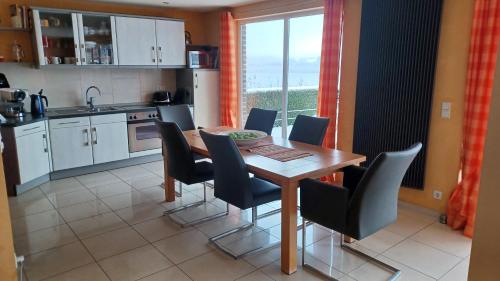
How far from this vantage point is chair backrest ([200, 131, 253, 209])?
2.55 metres

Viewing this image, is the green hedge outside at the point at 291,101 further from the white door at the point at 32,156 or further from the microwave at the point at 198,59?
the white door at the point at 32,156

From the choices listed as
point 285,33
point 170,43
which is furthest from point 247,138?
point 170,43

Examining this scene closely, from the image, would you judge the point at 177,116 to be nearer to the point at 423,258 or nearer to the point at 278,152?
the point at 278,152

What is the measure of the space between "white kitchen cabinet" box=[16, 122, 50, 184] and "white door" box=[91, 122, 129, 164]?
61cm

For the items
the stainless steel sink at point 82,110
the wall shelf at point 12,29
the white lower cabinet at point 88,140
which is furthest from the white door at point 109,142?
the wall shelf at point 12,29

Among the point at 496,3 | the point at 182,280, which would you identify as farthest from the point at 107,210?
the point at 496,3

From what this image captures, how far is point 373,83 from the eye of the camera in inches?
143

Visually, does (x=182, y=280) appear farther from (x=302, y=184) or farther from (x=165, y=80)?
(x=165, y=80)

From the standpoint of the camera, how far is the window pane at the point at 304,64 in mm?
4469

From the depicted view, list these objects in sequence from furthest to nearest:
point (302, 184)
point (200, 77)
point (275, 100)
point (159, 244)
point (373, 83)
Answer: point (200, 77)
point (275, 100)
point (373, 83)
point (159, 244)
point (302, 184)

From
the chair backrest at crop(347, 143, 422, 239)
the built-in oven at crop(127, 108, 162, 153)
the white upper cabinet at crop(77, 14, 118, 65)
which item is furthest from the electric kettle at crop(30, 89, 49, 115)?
the chair backrest at crop(347, 143, 422, 239)

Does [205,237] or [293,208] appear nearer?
A: [293,208]

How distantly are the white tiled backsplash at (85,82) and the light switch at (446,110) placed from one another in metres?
4.19

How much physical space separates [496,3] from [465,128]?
1.01m
